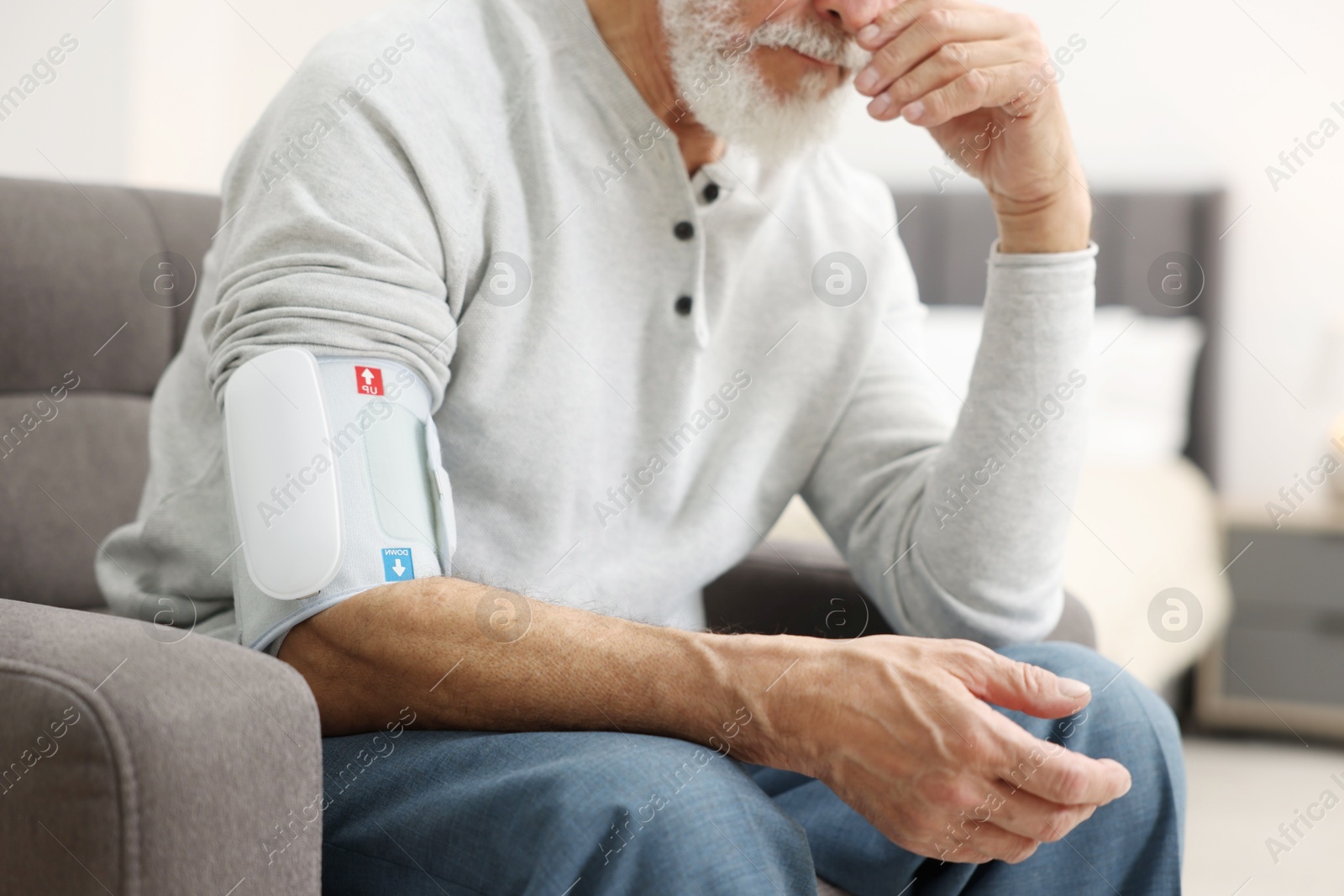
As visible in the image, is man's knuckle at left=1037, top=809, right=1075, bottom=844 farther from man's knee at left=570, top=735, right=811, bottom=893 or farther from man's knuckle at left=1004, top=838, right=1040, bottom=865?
man's knee at left=570, top=735, right=811, bottom=893

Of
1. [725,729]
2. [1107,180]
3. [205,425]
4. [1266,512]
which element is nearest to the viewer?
[725,729]

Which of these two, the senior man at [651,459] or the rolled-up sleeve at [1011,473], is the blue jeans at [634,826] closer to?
the senior man at [651,459]

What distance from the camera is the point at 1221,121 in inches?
110

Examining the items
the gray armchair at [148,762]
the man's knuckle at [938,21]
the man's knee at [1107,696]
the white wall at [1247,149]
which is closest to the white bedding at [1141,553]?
the white wall at [1247,149]

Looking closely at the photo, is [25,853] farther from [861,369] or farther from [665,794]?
[861,369]

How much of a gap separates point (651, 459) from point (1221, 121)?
253 cm

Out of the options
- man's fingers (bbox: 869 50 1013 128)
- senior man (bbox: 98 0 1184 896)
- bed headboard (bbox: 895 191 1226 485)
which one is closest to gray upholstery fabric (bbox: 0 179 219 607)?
senior man (bbox: 98 0 1184 896)

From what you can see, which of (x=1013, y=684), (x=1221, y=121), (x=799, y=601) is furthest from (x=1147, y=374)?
(x=1013, y=684)

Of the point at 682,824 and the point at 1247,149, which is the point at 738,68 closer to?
the point at 682,824

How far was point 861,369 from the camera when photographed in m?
1.02

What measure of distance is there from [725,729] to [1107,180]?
274 cm

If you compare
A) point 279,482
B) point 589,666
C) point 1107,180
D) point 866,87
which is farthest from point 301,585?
point 1107,180

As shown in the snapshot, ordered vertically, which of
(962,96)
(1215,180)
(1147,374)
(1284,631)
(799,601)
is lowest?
(1284,631)

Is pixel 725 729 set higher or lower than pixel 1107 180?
lower
